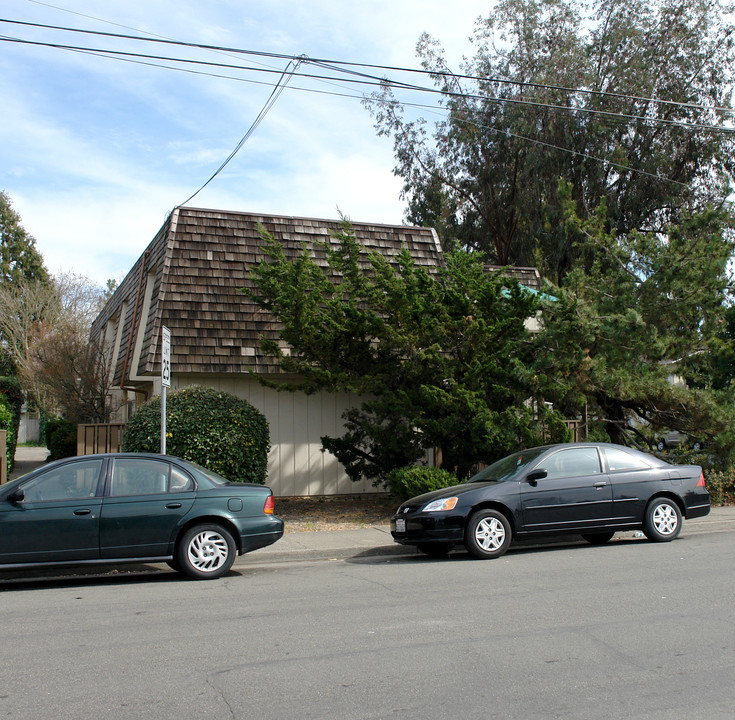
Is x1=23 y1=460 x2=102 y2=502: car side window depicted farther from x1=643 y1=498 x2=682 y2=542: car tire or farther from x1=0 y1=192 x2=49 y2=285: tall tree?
x1=0 y1=192 x2=49 y2=285: tall tree

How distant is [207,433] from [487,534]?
192 inches

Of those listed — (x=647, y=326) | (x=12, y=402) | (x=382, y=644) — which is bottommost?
(x=382, y=644)

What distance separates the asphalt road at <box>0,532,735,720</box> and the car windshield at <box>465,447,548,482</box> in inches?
57.3

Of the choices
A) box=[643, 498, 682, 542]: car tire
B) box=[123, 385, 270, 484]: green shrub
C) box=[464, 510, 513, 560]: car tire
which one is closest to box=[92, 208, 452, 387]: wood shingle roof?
box=[123, 385, 270, 484]: green shrub

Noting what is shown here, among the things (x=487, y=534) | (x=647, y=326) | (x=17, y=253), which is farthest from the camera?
(x=17, y=253)

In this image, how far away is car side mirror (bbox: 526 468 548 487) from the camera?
10219 mm

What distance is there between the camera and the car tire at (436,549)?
9.97m

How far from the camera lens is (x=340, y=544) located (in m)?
11.1

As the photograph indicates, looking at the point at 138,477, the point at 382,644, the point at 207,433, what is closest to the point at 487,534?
the point at 382,644

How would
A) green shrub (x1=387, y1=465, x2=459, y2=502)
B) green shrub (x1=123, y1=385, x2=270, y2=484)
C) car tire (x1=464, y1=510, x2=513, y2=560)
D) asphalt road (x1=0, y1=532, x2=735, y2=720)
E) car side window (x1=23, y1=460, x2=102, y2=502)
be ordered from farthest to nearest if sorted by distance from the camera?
green shrub (x1=387, y1=465, x2=459, y2=502) → green shrub (x1=123, y1=385, x2=270, y2=484) → car tire (x1=464, y1=510, x2=513, y2=560) → car side window (x1=23, y1=460, x2=102, y2=502) → asphalt road (x1=0, y1=532, x2=735, y2=720)

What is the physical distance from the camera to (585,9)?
1226 inches

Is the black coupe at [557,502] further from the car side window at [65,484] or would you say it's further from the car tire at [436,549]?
the car side window at [65,484]

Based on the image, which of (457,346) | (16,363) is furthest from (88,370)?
(16,363)

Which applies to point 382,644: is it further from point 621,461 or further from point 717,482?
point 717,482
